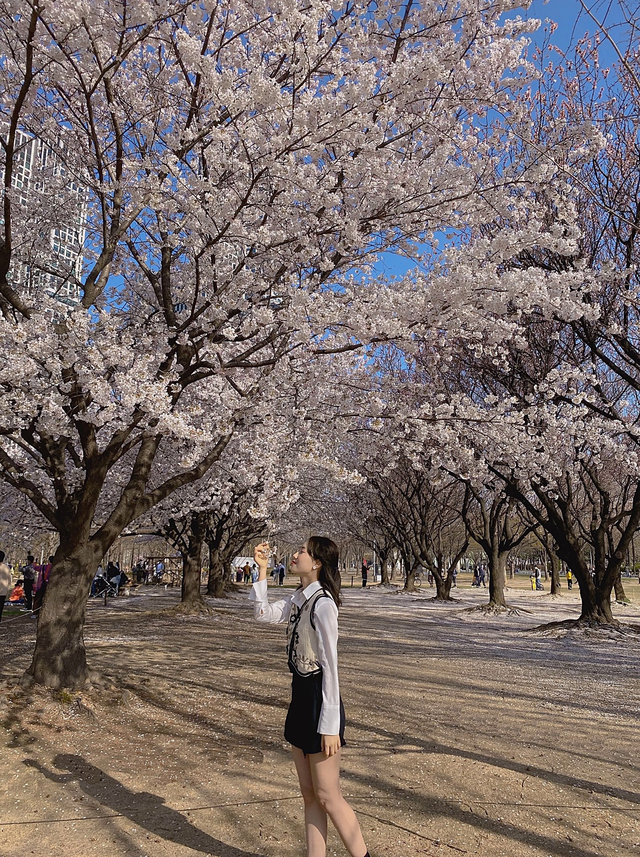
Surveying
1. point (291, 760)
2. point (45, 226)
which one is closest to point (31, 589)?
point (45, 226)

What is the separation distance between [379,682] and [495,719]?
1.81 meters

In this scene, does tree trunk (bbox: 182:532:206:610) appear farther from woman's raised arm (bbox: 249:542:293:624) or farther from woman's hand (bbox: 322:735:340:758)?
woman's hand (bbox: 322:735:340:758)

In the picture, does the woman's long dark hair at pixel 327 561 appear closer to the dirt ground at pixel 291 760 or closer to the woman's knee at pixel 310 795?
A: the woman's knee at pixel 310 795

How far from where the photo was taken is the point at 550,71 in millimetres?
9633

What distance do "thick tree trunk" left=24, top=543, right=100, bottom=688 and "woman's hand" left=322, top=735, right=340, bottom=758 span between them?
4332 millimetres

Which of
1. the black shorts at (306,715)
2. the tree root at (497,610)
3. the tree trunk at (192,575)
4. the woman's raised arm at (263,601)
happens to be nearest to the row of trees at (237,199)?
the woman's raised arm at (263,601)

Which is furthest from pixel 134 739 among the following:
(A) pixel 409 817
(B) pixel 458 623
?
(B) pixel 458 623

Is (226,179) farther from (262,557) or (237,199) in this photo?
(262,557)

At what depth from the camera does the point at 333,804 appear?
2.82 m

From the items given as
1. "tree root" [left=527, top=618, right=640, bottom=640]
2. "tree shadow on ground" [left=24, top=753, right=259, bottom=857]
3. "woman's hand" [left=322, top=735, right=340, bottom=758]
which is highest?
"woman's hand" [left=322, top=735, right=340, bottom=758]

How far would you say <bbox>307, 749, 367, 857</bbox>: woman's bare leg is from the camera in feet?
9.25

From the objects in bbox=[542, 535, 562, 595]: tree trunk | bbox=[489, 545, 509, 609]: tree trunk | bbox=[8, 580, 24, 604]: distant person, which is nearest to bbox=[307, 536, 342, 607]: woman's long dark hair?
bbox=[489, 545, 509, 609]: tree trunk

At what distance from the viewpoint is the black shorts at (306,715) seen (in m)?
2.85

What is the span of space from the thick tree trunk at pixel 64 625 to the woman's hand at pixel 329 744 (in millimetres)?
4332
